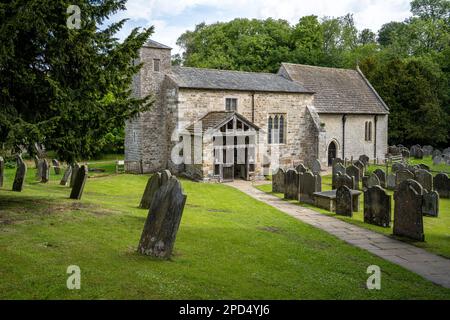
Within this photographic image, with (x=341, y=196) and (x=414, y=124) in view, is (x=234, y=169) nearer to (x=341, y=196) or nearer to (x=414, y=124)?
(x=341, y=196)

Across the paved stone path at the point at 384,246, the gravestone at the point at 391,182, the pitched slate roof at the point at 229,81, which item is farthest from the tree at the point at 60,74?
the gravestone at the point at 391,182

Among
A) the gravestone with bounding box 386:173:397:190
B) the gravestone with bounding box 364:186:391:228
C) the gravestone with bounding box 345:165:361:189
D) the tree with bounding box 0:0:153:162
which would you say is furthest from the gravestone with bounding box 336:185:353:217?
Result: the tree with bounding box 0:0:153:162

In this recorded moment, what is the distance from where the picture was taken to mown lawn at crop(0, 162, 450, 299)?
621 centimetres

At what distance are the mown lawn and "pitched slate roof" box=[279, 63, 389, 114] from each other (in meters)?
20.6

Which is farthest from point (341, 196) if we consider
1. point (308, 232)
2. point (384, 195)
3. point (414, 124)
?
point (414, 124)

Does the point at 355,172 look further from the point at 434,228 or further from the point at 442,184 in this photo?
the point at 434,228

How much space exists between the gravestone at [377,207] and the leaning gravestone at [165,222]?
7.94 meters

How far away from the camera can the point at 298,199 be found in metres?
17.8

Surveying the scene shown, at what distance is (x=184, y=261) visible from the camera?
7629 millimetres

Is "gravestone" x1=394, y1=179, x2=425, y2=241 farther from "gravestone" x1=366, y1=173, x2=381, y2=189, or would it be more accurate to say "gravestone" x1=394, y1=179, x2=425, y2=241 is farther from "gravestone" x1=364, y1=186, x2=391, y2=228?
"gravestone" x1=366, y1=173, x2=381, y2=189

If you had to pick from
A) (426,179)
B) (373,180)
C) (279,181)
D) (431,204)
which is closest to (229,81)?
Answer: (279,181)

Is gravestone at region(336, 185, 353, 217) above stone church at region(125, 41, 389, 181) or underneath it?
underneath

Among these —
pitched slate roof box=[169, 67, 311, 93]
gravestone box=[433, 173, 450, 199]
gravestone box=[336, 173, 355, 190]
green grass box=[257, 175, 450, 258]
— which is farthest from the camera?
pitched slate roof box=[169, 67, 311, 93]

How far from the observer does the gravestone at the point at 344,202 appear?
14741 mm
